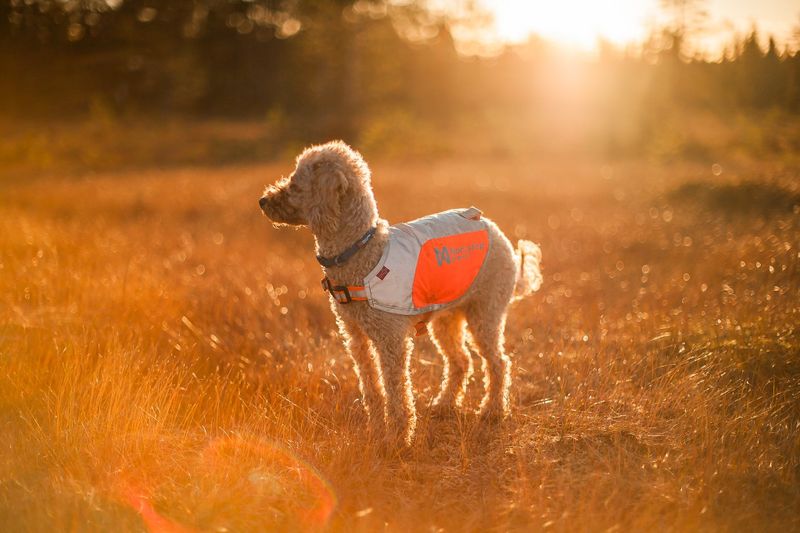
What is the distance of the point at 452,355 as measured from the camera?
5.82 meters

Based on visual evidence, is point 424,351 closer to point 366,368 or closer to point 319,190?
point 366,368

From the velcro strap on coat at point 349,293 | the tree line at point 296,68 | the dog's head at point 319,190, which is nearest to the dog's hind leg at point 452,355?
the velcro strap on coat at point 349,293

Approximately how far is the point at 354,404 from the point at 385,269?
1.45 metres

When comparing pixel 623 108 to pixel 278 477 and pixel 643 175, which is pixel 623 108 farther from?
pixel 278 477

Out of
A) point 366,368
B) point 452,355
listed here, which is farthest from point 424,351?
point 366,368

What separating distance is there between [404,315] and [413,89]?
41.8 metres

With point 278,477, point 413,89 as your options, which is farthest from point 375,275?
point 413,89

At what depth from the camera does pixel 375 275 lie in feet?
15.3

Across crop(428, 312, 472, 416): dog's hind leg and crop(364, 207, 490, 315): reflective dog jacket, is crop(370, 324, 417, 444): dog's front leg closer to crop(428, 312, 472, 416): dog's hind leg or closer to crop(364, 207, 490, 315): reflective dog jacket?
crop(364, 207, 490, 315): reflective dog jacket

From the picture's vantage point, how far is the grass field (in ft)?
12.7

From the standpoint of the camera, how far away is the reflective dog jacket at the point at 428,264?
4.68 metres

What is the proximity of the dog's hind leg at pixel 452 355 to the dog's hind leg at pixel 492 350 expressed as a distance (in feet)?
0.90

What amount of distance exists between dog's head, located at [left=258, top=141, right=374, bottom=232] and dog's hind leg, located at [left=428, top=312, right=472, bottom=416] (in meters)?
1.56

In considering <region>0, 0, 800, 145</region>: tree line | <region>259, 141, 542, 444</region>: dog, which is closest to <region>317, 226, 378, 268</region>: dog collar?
<region>259, 141, 542, 444</region>: dog
